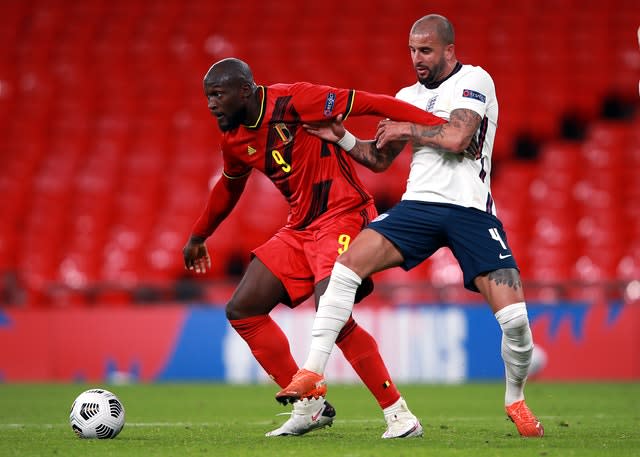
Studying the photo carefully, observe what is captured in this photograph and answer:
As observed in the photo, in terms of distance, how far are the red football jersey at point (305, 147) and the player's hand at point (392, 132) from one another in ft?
0.16

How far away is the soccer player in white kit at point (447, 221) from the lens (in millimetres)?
5266

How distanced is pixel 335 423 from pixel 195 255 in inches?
53.5

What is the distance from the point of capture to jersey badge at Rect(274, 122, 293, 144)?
5656 mm

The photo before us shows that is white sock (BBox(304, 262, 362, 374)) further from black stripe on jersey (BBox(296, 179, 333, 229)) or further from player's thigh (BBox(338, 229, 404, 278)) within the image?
black stripe on jersey (BBox(296, 179, 333, 229))

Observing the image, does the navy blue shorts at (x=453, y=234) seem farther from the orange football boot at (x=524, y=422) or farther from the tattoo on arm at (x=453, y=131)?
the orange football boot at (x=524, y=422)

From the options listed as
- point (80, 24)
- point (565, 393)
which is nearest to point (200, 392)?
point (565, 393)

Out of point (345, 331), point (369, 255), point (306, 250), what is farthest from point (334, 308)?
point (306, 250)

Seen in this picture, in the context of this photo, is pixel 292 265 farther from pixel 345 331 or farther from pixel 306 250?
pixel 345 331

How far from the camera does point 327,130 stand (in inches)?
221

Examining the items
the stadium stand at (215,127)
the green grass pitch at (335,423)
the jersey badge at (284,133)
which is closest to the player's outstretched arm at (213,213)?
the jersey badge at (284,133)

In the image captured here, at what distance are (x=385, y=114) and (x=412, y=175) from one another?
0.35m

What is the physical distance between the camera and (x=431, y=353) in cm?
1131

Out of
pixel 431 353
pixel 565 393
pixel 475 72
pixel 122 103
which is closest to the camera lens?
pixel 475 72

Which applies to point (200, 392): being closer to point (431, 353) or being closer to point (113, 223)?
point (431, 353)
